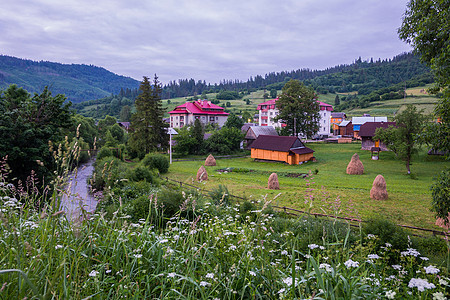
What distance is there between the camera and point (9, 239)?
10.1ft

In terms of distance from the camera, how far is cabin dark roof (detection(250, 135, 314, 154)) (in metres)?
41.0

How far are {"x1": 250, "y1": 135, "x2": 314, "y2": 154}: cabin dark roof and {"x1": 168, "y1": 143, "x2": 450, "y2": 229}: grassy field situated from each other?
248 centimetres

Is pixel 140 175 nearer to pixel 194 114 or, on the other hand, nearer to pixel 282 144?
pixel 282 144

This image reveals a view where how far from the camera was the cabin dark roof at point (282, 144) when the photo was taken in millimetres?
40969

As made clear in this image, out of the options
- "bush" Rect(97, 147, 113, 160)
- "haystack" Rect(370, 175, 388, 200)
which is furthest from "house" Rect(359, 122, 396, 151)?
"bush" Rect(97, 147, 113, 160)

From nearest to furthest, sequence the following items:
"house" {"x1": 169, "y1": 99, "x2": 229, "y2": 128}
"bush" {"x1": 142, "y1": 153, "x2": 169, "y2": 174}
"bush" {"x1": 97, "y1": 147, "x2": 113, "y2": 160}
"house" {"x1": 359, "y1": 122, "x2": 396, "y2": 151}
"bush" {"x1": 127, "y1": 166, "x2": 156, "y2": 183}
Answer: "bush" {"x1": 127, "y1": 166, "x2": 156, "y2": 183} < "bush" {"x1": 142, "y1": 153, "x2": 169, "y2": 174} < "bush" {"x1": 97, "y1": 147, "x2": 113, "y2": 160} < "house" {"x1": 359, "y1": 122, "x2": 396, "y2": 151} < "house" {"x1": 169, "y1": 99, "x2": 229, "y2": 128}

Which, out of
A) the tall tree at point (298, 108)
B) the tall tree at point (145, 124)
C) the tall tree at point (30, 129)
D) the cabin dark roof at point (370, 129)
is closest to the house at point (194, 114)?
the tall tree at point (298, 108)

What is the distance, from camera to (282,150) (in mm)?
41344

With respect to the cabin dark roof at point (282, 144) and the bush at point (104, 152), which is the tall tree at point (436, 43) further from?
the bush at point (104, 152)

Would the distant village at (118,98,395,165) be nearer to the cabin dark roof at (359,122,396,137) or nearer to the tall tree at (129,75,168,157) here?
the cabin dark roof at (359,122,396,137)

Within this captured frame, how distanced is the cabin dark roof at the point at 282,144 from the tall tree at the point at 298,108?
7.61 m

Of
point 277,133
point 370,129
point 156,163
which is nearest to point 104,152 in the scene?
point 156,163

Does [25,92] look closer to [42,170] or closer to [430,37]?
[42,170]

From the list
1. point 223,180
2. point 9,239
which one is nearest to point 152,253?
point 9,239
